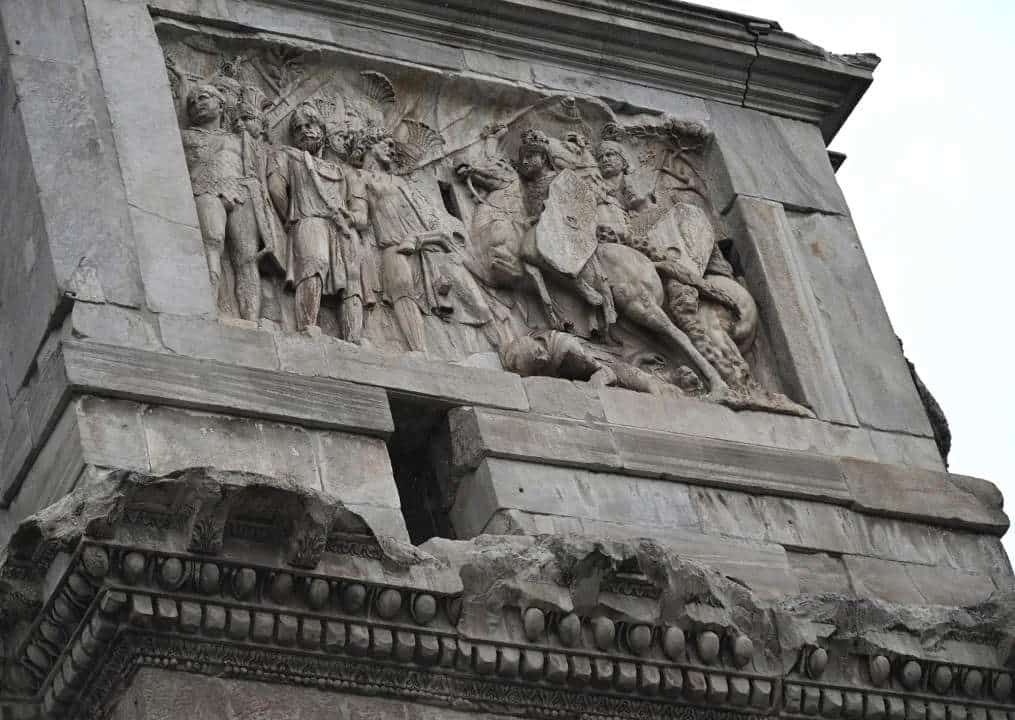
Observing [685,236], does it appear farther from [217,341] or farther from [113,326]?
[113,326]

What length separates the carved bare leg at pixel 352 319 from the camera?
12.7 metres

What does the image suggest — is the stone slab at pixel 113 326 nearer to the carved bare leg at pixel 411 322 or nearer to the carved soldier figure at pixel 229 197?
the carved soldier figure at pixel 229 197

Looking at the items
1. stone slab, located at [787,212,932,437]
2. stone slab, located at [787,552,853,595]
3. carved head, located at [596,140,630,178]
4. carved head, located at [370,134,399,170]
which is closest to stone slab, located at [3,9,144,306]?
carved head, located at [370,134,399,170]

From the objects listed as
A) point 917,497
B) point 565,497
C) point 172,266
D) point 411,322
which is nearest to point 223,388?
point 172,266

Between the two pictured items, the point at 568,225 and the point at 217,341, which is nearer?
the point at 217,341

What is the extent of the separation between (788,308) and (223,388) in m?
3.87

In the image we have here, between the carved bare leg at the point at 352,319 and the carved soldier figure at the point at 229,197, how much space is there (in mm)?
396

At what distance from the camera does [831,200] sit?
1500cm

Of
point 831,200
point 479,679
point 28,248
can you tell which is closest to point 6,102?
point 28,248

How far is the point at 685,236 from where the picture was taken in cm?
1438

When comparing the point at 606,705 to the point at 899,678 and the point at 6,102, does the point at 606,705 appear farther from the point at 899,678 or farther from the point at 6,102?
the point at 6,102

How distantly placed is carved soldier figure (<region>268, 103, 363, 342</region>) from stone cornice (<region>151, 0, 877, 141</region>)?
1.02m

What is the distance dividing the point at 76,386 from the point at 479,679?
223 cm

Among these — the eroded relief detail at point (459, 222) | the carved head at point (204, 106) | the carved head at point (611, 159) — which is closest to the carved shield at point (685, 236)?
the eroded relief detail at point (459, 222)
